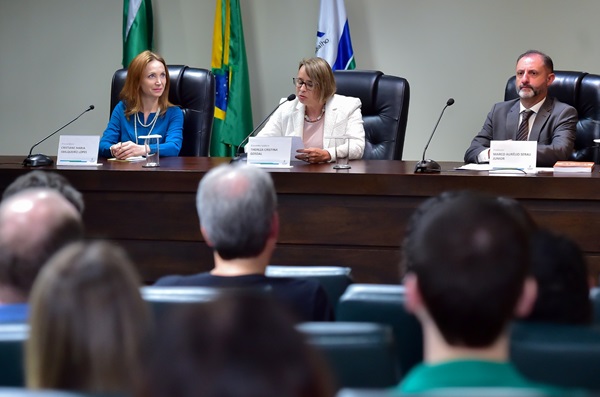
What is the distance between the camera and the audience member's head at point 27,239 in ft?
5.34

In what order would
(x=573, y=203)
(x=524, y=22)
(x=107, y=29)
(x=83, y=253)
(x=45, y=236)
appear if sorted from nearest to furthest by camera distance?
(x=83, y=253)
(x=45, y=236)
(x=573, y=203)
(x=524, y=22)
(x=107, y=29)

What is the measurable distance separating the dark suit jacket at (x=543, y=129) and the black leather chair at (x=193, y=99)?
1411 mm

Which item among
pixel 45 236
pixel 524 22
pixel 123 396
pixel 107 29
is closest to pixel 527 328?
pixel 123 396

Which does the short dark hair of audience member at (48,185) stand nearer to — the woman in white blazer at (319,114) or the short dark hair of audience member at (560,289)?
the short dark hair of audience member at (560,289)

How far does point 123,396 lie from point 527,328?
2.35 ft

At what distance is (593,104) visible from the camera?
4.75 m

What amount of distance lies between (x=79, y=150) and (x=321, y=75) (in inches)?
50.8

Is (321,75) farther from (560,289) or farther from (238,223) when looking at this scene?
(560,289)

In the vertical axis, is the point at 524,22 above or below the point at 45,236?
above

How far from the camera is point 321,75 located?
4723mm

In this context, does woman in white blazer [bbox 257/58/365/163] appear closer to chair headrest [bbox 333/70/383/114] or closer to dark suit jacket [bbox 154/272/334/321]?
chair headrest [bbox 333/70/383/114]

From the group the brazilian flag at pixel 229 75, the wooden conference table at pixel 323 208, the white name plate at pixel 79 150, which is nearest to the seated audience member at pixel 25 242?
the wooden conference table at pixel 323 208

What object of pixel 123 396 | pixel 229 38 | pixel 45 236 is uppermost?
pixel 229 38

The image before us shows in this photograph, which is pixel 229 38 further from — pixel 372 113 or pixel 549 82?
pixel 549 82
